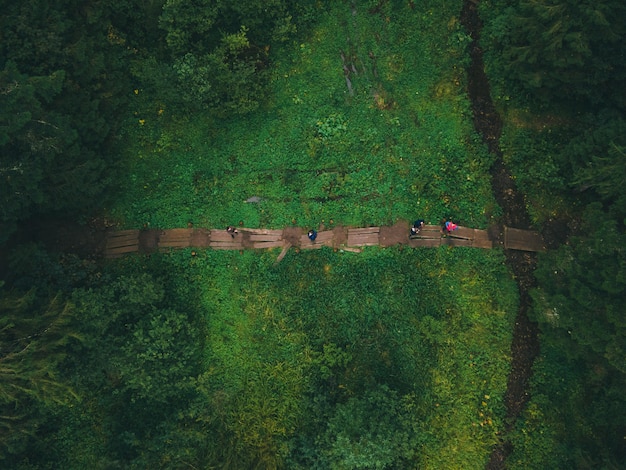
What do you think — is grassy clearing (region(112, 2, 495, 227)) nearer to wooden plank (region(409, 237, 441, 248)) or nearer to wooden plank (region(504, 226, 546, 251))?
wooden plank (region(409, 237, 441, 248))

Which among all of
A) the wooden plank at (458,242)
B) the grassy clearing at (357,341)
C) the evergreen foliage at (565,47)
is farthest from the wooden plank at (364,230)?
the evergreen foliage at (565,47)

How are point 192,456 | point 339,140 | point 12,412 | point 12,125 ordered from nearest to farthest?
1. point 12,125
2. point 12,412
3. point 192,456
4. point 339,140

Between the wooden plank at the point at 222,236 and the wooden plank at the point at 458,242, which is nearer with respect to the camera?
the wooden plank at the point at 458,242

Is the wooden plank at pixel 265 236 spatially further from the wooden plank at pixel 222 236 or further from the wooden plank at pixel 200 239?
the wooden plank at pixel 200 239

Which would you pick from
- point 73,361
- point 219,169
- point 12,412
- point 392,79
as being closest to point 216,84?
point 219,169

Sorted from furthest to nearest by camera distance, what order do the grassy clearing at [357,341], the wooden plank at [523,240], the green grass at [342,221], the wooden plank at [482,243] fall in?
the wooden plank at [482,243] → the wooden plank at [523,240] → the green grass at [342,221] → the grassy clearing at [357,341]

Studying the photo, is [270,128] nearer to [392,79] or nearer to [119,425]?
[392,79]

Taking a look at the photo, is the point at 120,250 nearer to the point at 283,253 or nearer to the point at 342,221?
the point at 283,253
